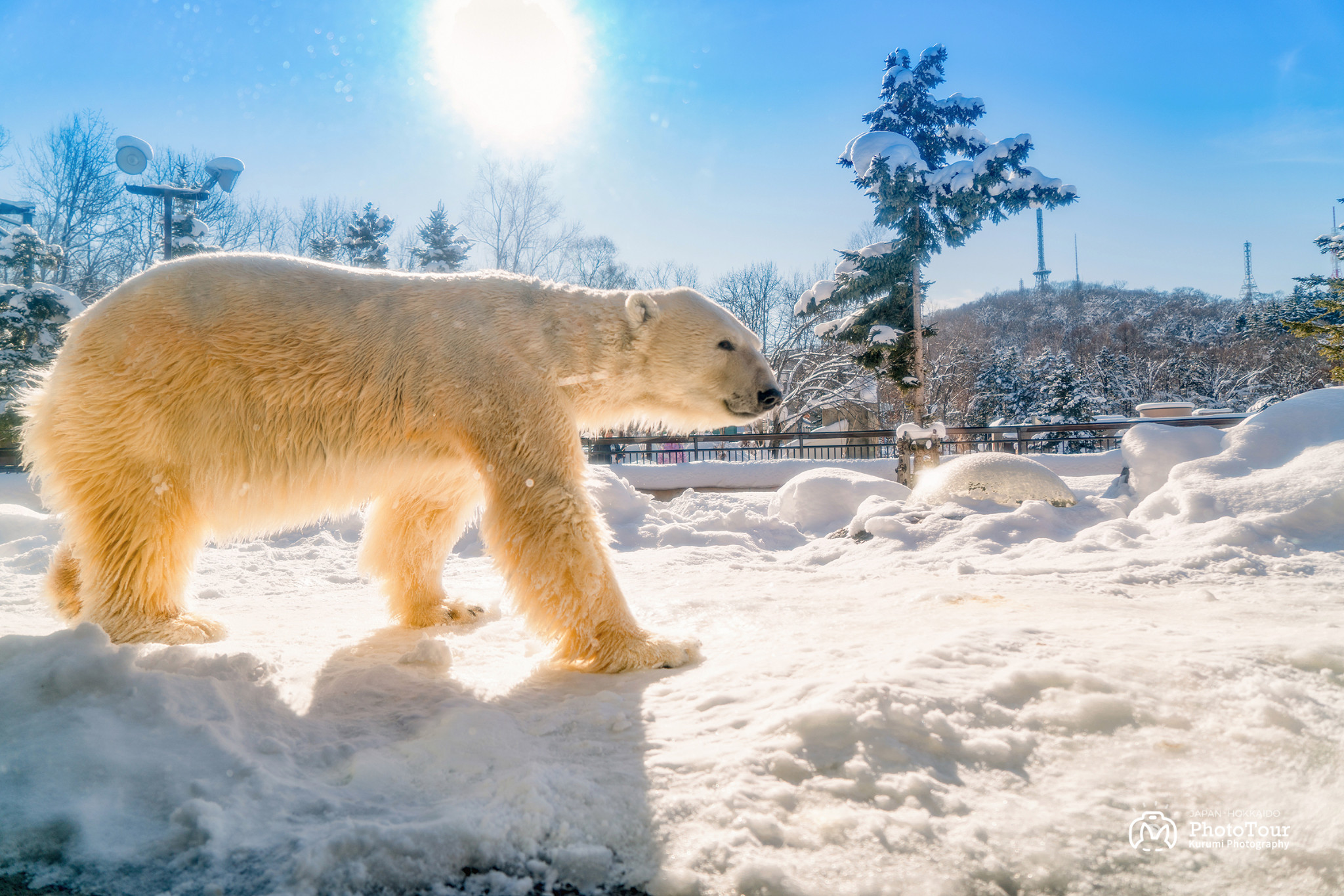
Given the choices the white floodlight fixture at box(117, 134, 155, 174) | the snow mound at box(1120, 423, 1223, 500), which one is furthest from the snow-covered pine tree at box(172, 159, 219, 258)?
the snow mound at box(1120, 423, 1223, 500)

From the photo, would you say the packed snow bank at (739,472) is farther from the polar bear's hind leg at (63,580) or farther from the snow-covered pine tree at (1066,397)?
the snow-covered pine tree at (1066,397)

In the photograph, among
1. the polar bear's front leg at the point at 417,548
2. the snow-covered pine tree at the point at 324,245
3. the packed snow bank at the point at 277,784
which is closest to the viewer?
the packed snow bank at the point at 277,784

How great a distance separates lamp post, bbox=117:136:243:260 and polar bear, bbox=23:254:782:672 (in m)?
4.70

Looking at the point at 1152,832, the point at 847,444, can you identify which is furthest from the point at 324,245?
the point at 1152,832

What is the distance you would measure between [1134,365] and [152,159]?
4385cm

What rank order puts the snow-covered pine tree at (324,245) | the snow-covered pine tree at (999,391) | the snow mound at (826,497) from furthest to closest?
the snow-covered pine tree at (999,391)
the snow-covered pine tree at (324,245)
the snow mound at (826,497)

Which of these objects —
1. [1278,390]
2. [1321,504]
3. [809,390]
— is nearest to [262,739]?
[1321,504]

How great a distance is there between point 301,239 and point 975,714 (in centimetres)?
2337

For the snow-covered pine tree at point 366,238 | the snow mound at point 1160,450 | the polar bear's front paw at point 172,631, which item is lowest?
the polar bear's front paw at point 172,631

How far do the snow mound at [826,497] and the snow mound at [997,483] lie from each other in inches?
19.8

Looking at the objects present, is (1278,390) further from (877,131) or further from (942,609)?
(942,609)

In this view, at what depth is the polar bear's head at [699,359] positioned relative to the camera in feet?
9.54

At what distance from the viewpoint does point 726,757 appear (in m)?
1.35

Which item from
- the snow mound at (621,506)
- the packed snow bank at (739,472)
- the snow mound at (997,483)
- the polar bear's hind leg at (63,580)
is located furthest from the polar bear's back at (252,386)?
the packed snow bank at (739,472)
